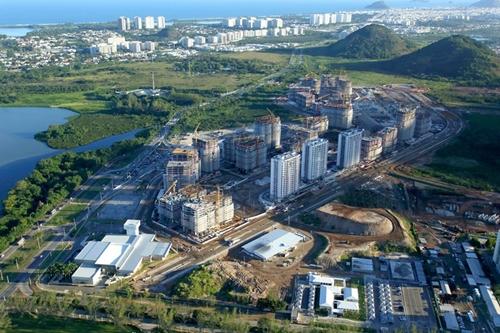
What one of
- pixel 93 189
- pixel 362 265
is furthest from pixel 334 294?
pixel 93 189

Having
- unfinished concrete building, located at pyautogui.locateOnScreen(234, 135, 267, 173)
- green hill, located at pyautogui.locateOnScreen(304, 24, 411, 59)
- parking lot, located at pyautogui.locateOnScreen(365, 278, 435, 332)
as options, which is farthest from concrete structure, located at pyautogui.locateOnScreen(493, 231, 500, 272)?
A: green hill, located at pyautogui.locateOnScreen(304, 24, 411, 59)

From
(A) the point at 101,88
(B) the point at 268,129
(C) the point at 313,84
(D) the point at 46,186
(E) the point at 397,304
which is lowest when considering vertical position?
(E) the point at 397,304

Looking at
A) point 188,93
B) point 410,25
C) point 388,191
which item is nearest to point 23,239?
point 388,191

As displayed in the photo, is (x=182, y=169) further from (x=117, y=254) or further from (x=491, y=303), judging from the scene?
(x=491, y=303)

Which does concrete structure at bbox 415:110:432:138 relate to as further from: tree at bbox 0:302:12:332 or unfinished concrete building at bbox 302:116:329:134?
tree at bbox 0:302:12:332

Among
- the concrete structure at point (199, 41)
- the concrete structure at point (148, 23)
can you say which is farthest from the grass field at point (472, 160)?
the concrete structure at point (148, 23)

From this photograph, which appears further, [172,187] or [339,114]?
[339,114]

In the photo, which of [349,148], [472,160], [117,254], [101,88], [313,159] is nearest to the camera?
[117,254]
